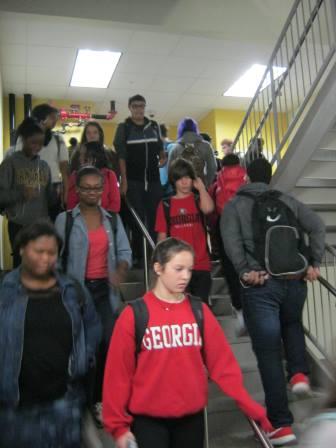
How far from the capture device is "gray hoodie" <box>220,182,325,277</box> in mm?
3129

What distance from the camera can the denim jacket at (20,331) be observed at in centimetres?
205

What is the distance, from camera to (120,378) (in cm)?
204

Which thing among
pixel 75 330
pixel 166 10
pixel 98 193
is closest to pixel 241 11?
pixel 166 10

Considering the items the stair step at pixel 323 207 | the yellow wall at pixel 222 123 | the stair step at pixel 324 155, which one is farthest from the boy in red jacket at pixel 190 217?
the yellow wall at pixel 222 123

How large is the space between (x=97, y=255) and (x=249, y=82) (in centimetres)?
766

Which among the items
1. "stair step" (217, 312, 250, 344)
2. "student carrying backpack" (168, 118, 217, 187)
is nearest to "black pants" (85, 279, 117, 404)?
"stair step" (217, 312, 250, 344)

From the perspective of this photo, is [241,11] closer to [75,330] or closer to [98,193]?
[98,193]

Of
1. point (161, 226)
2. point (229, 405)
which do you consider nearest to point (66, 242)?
point (161, 226)

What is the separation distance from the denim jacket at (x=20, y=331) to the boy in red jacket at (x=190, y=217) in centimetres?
151

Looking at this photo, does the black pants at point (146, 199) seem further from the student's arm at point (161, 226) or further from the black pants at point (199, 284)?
the black pants at point (199, 284)

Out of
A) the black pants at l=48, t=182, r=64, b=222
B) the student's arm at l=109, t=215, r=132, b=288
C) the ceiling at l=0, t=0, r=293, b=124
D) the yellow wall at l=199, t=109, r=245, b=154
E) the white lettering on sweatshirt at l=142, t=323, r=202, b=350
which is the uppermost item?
the ceiling at l=0, t=0, r=293, b=124

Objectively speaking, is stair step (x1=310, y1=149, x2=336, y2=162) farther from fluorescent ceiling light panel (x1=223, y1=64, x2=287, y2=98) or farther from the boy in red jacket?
fluorescent ceiling light panel (x1=223, y1=64, x2=287, y2=98)

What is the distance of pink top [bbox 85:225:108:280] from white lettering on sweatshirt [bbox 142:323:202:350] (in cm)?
107

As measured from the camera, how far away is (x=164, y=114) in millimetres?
11195
